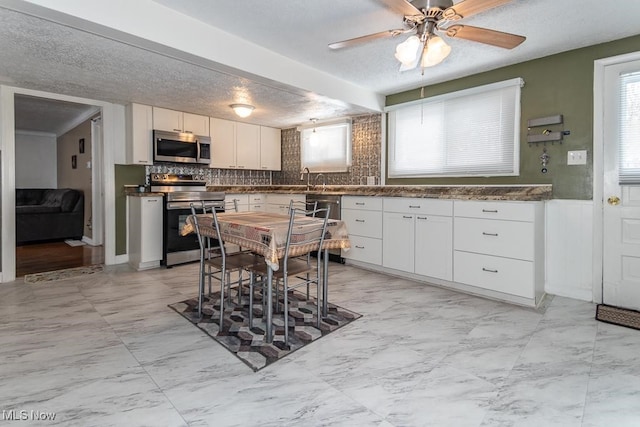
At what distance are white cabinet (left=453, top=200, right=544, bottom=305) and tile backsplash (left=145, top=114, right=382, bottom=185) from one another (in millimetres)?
1805

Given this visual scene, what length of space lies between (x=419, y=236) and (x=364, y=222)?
78cm

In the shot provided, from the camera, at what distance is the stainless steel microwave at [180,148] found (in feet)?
14.8

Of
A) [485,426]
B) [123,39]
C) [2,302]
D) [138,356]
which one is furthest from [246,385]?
[2,302]

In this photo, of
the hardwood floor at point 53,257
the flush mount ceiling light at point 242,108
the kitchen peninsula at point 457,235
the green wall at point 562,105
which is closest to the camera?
the kitchen peninsula at point 457,235

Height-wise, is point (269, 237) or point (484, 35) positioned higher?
point (484, 35)

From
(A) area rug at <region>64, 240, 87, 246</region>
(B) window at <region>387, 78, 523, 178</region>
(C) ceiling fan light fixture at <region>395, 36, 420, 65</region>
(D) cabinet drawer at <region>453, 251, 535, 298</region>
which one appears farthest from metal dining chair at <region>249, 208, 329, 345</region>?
(A) area rug at <region>64, 240, 87, 246</region>

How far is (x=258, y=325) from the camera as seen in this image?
254 centimetres

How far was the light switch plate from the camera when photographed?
309cm

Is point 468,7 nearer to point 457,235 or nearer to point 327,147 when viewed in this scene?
point 457,235

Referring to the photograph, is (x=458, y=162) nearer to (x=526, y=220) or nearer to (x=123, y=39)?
(x=526, y=220)

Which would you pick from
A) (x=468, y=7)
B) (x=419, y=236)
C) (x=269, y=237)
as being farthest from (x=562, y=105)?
(x=269, y=237)

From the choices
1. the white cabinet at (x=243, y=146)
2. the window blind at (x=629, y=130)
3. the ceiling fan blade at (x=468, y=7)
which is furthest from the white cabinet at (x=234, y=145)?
the window blind at (x=629, y=130)

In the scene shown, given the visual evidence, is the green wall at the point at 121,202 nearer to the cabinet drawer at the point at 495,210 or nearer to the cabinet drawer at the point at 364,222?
the cabinet drawer at the point at 364,222

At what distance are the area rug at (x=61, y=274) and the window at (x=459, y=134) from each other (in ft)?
13.1
